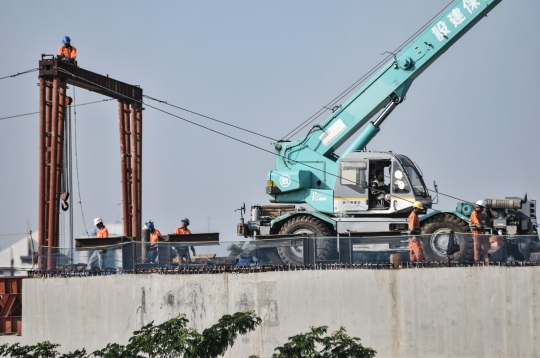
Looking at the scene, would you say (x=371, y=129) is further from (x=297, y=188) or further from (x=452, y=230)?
(x=452, y=230)

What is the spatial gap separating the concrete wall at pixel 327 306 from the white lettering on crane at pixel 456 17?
9812 mm

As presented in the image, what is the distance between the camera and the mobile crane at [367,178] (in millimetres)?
24062

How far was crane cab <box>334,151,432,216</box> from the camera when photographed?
24.8m

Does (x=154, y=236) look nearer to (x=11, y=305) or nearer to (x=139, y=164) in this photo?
(x=11, y=305)

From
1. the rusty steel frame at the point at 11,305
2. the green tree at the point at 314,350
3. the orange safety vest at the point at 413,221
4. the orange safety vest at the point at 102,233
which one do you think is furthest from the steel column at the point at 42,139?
the green tree at the point at 314,350

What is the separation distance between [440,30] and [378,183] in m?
5.01

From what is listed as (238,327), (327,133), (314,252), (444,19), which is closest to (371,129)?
(327,133)

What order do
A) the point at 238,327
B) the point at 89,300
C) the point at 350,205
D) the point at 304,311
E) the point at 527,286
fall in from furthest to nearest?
the point at 350,205
the point at 89,300
the point at 304,311
the point at 527,286
the point at 238,327

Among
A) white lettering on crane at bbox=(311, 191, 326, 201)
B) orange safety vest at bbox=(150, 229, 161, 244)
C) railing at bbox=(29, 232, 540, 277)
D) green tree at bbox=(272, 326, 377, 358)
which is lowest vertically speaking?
green tree at bbox=(272, 326, 377, 358)

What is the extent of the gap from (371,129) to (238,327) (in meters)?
13.1

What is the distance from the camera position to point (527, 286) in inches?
719

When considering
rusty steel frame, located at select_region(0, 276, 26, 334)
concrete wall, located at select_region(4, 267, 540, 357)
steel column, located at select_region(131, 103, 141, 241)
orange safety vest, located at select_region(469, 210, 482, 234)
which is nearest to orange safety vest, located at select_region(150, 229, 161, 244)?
concrete wall, located at select_region(4, 267, 540, 357)

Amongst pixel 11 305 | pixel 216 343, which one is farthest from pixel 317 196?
pixel 216 343

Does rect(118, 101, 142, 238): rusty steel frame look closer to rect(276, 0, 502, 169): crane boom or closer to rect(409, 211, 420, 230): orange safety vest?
rect(276, 0, 502, 169): crane boom
